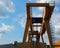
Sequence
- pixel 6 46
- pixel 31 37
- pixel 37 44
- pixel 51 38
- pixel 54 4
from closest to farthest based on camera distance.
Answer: pixel 54 4
pixel 51 38
pixel 31 37
pixel 37 44
pixel 6 46

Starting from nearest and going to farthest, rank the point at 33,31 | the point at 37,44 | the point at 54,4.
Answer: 1. the point at 54,4
2. the point at 33,31
3. the point at 37,44

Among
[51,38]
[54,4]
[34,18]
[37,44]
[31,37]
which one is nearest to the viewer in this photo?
[54,4]

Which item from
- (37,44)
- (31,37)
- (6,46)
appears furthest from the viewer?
(6,46)

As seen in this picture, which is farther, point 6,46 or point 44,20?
point 6,46

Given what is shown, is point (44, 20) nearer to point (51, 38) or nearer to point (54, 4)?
point (51, 38)

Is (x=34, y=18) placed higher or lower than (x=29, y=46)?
higher

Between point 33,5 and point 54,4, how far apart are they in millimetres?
3189

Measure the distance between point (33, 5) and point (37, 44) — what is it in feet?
91.3

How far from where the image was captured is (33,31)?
47.4 meters

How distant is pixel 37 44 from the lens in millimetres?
57656

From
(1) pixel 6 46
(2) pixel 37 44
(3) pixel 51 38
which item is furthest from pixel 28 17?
(1) pixel 6 46

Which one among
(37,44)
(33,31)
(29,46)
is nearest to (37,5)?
(33,31)

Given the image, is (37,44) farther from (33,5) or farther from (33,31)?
(33,5)

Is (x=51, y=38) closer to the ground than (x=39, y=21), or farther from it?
closer to the ground
